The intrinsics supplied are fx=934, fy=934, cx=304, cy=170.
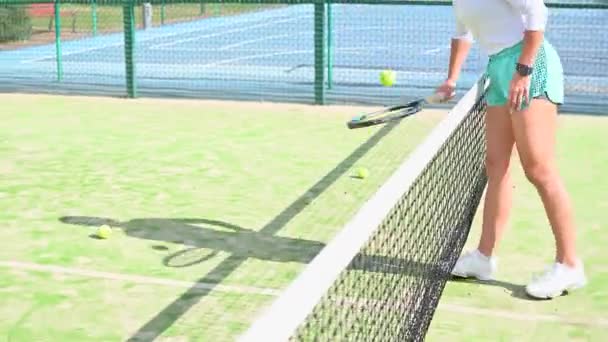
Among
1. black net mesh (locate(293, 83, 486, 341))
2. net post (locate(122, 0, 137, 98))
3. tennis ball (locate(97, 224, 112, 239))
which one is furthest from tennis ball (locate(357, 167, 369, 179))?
net post (locate(122, 0, 137, 98))

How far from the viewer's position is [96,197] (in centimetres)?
624

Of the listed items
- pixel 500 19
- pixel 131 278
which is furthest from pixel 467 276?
pixel 131 278

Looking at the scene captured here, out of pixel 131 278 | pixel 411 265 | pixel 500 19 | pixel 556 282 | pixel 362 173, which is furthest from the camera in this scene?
pixel 362 173

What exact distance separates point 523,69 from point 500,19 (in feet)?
0.91

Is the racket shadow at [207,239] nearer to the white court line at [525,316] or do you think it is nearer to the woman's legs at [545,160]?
the white court line at [525,316]

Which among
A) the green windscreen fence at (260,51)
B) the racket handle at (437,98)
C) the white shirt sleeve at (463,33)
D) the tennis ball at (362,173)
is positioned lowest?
the tennis ball at (362,173)

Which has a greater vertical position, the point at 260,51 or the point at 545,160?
the point at 545,160

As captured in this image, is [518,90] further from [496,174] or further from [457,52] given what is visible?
[457,52]

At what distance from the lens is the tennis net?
2135 millimetres

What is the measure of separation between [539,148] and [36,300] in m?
2.39

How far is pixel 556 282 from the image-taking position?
4230mm

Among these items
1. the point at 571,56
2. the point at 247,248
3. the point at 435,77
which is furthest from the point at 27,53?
the point at 247,248

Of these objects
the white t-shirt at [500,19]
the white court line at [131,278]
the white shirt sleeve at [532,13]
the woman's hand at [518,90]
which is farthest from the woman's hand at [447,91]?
the white court line at [131,278]

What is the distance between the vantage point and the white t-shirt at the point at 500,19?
148 inches
